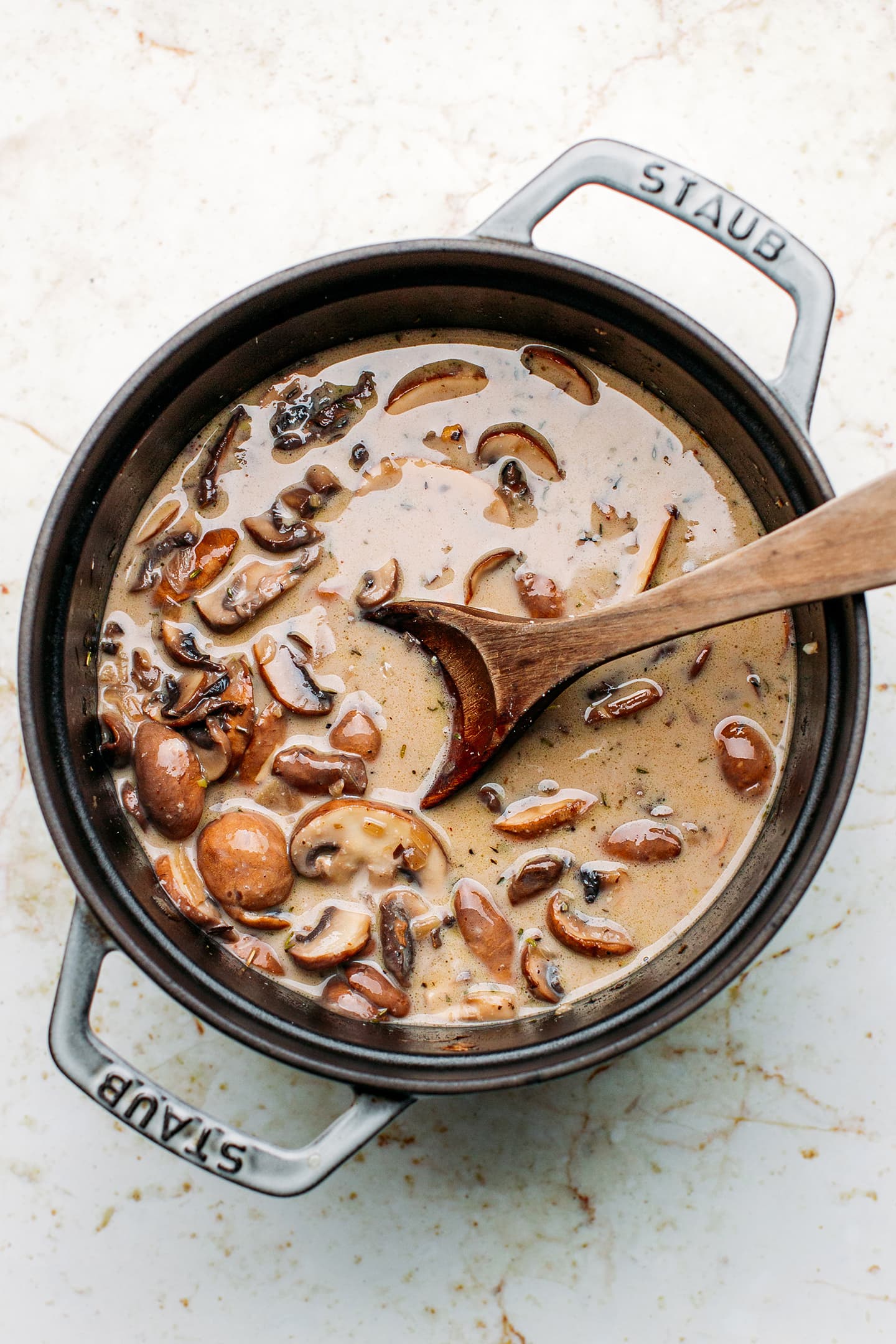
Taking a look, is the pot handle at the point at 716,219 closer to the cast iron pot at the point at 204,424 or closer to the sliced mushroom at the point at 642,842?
the cast iron pot at the point at 204,424

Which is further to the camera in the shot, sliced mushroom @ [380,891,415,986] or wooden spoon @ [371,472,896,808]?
sliced mushroom @ [380,891,415,986]

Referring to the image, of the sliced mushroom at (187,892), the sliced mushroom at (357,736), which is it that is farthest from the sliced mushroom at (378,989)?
the sliced mushroom at (357,736)

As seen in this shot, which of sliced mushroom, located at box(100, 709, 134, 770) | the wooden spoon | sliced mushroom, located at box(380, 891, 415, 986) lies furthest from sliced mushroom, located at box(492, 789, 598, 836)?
sliced mushroom, located at box(100, 709, 134, 770)

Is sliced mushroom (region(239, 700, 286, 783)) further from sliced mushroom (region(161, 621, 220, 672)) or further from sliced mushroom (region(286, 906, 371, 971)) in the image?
sliced mushroom (region(286, 906, 371, 971))

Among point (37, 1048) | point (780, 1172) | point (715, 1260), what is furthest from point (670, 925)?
point (37, 1048)

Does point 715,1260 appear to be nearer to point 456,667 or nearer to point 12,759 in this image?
point 456,667
